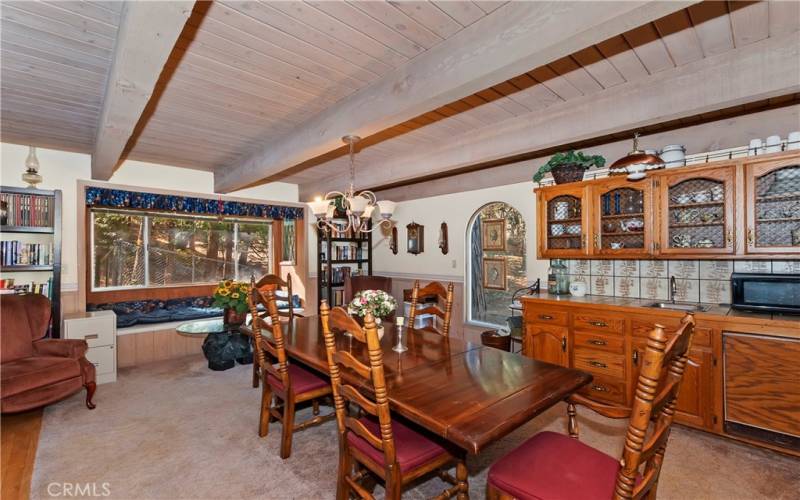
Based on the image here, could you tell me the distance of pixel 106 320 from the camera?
11.9 ft

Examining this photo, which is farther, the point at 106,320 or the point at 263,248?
the point at 263,248

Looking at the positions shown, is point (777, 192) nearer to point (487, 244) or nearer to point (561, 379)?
point (561, 379)

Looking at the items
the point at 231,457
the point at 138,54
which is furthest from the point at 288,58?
the point at 231,457

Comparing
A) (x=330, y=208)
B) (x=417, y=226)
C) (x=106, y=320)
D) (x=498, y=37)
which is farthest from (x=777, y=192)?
(x=106, y=320)

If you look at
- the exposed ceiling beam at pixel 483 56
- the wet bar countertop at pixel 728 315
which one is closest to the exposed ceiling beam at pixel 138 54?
the exposed ceiling beam at pixel 483 56

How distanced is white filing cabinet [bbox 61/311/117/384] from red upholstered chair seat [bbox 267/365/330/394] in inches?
88.9

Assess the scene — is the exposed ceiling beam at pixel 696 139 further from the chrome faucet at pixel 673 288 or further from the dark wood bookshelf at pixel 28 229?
the dark wood bookshelf at pixel 28 229

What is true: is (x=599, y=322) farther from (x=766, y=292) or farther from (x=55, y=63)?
(x=55, y=63)

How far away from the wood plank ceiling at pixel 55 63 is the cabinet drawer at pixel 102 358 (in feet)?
6.68

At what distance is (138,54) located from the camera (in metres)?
1.54

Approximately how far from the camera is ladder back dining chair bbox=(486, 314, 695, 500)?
3.42ft

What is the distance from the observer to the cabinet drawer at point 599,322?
279cm

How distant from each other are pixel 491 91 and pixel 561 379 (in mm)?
1793

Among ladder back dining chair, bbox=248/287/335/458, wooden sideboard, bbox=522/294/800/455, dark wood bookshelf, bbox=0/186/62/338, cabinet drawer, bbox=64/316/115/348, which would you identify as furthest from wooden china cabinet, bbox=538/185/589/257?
dark wood bookshelf, bbox=0/186/62/338
